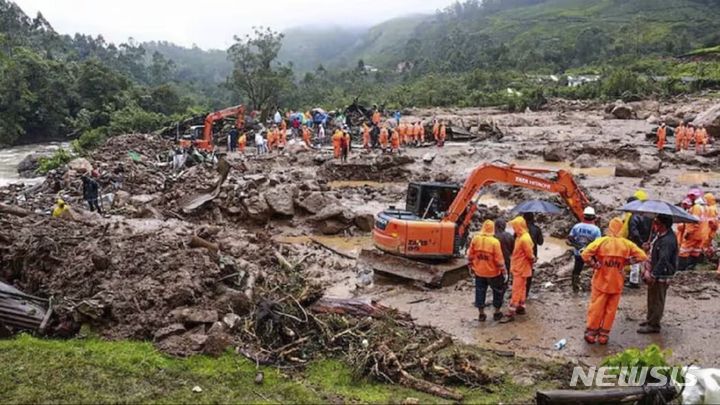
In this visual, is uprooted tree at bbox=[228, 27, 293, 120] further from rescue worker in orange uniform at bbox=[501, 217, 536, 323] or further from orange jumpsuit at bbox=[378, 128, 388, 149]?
rescue worker in orange uniform at bbox=[501, 217, 536, 323]

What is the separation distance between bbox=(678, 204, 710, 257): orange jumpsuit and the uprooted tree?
3905cm

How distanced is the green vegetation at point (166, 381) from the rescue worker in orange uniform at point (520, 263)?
2466 millimetres

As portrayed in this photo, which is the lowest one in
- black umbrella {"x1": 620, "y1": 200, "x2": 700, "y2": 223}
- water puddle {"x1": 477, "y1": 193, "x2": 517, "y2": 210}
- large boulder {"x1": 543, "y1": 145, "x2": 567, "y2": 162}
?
water puddle {"x1": 477, "y1": 193, "x2": 517, "y2": 210}

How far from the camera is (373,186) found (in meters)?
23.3

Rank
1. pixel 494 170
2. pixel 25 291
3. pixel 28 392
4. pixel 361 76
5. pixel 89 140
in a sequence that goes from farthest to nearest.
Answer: pixel 361 76
pixel 89 140
pixel 494 170
pixel 25 291
pixel 28 392

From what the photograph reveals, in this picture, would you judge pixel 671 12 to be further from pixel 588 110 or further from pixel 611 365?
pixel 611 365

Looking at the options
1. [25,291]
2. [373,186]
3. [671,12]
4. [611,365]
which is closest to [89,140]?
[373,186]

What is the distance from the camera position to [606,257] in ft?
25.9

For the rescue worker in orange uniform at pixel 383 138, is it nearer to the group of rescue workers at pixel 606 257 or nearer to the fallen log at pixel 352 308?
the group of rescue workers at pixel 606 257

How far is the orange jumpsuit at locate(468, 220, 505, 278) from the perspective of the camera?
8977mm

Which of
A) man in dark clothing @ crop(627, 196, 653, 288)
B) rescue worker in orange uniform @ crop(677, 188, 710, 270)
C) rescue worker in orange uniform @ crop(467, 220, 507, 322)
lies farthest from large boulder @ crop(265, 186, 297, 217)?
rescue worker in orange uniform @ crop(677, 188, 710, 270)

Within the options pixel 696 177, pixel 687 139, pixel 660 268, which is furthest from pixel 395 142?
pixel 660 268

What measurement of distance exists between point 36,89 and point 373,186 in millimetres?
36751

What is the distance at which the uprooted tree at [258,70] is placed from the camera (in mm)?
46625
